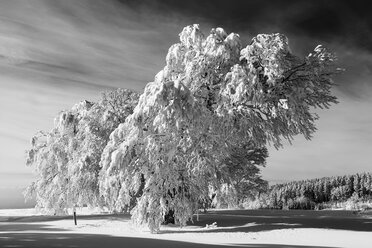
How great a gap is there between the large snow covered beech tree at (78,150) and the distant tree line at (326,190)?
84.1 meters

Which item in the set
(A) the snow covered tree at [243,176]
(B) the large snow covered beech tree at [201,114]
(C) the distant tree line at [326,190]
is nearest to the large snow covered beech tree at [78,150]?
(B) the large snow covered beech tree at [201,114]

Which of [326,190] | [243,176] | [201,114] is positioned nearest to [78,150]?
[201,114]

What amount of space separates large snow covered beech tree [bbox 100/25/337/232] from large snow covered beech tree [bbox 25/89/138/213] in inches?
173

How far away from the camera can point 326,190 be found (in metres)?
123

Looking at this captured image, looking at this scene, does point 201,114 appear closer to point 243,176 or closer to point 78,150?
point 78,150

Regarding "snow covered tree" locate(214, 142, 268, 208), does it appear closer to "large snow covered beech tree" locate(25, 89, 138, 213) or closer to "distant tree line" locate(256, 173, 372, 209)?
"large snow covered beech tree" locate(25, 89, 138, 213)

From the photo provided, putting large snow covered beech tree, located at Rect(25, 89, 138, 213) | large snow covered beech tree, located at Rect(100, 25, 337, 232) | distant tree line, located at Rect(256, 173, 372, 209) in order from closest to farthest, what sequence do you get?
large snow covered beech tree, located at Rect(100, 25, 337, 232) < large snow covered beech tree, located at Rect(25, 89, 138, 213) < distant tree line, located at Rect(256, 173, 372, 209)

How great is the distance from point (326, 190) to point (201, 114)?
111088 millimetres

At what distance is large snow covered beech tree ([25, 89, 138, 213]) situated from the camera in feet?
94.1

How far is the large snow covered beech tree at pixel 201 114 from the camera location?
21.3m

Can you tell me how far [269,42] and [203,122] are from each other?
6109 millimetres

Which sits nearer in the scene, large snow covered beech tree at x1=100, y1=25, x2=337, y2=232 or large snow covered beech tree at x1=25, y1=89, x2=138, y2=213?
large snow covered beech tree at x1=100, y1=25, x2=337, y2=232

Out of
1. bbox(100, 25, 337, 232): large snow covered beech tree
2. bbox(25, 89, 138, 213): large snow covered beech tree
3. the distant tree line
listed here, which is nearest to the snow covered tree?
bbox(100, 25, 337, 232): large snow covered beech tree

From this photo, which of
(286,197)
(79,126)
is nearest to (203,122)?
(79,126)
